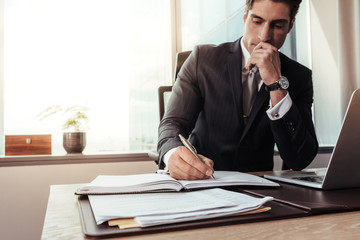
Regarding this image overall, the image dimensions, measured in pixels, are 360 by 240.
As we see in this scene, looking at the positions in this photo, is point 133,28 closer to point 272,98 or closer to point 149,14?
point 149,14

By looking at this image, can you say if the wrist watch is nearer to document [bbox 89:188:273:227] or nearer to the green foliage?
document [bbox 89:188:273:227]

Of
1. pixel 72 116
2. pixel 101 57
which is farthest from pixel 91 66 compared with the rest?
pixel 72 116

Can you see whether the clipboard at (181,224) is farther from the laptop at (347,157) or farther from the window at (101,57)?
the window at (101,57)

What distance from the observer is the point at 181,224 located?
493 mm

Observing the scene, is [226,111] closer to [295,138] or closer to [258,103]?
[258,103]

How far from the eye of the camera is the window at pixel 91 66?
2.57m

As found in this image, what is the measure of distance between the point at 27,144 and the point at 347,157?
225 centimetres

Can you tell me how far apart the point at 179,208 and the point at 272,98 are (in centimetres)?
86

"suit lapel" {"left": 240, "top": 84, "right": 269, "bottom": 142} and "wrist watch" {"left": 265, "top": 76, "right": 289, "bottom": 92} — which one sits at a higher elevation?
"wrist watch" {"left": 265, "top": 76, "right": 289, "bottom": 92}

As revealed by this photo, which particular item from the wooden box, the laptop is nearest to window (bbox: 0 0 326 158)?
the wooden box

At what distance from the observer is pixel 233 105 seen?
150 cm

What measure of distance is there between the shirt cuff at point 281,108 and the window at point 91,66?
5.57ft

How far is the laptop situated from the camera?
71 cm

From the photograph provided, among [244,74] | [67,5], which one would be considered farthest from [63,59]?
[244,74]
